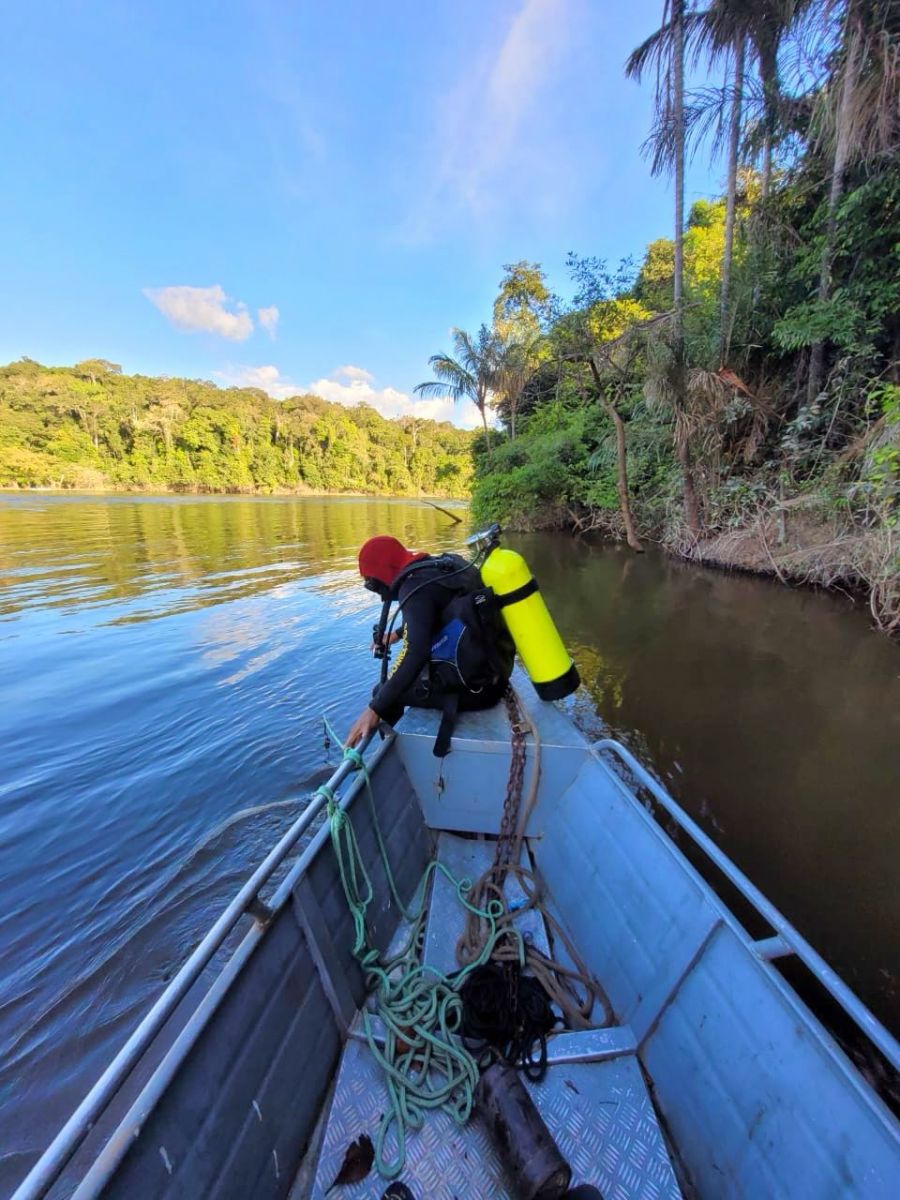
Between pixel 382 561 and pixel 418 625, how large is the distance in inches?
21.1

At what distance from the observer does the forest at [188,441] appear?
1794 inches

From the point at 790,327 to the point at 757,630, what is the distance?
644 centimetres

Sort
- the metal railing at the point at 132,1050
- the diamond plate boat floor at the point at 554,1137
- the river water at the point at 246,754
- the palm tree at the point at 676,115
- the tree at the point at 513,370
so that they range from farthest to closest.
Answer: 1. the tree at the point at 513,370
2. the palm tree at the point at 676,115
3. the river water at the point at 246,754
4. the diamond plate boat floor at the point at 554,1137
5. the metal railing at the point at 132,1050

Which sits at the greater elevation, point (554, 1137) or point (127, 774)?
point (554, 1137)

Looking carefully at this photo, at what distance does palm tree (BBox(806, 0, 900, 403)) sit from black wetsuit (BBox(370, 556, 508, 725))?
11.1 meters

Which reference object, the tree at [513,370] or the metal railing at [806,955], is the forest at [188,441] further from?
the metal railing at [806,955]

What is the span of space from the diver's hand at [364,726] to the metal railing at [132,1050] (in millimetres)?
700

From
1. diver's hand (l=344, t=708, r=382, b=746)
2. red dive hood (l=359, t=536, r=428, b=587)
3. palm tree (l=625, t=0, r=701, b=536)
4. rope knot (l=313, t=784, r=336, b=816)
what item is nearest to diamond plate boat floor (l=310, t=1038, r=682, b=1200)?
rope knot (l=313, t=784, r=336, b=816)

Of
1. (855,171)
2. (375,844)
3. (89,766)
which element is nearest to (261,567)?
(89,766)

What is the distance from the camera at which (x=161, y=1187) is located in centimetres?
106

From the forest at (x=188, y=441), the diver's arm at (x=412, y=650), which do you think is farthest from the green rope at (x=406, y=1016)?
the forest at (x=188, y=441)

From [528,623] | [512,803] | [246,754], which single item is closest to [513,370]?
[246,754]

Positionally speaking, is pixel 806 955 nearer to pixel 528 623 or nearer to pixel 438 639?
pixel 528 623

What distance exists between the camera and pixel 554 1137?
160 centimetres
